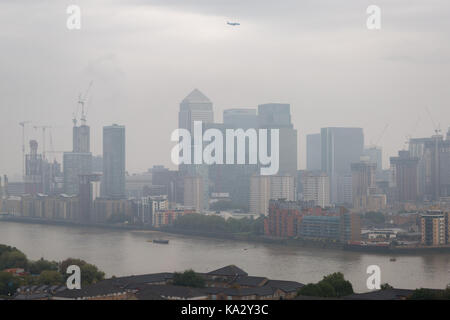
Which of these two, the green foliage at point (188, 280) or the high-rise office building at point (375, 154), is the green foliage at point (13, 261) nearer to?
the green foliage at point (188, 280)

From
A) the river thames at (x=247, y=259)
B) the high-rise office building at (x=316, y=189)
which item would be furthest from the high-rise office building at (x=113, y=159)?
the river thames at (x=247, y=259)

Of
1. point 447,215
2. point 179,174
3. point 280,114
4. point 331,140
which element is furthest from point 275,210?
point 331,140

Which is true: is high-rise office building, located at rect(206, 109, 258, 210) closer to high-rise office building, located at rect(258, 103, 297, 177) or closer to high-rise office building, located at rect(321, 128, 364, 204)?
high-rise office building, located at rect(258, 103, 297, 177)

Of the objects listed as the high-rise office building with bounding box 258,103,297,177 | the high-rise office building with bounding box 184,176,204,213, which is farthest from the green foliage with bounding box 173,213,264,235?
the high-rise office building with bounding box 258,103,297,177

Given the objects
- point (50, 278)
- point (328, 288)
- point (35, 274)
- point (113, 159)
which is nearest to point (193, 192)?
point (113, 159)
